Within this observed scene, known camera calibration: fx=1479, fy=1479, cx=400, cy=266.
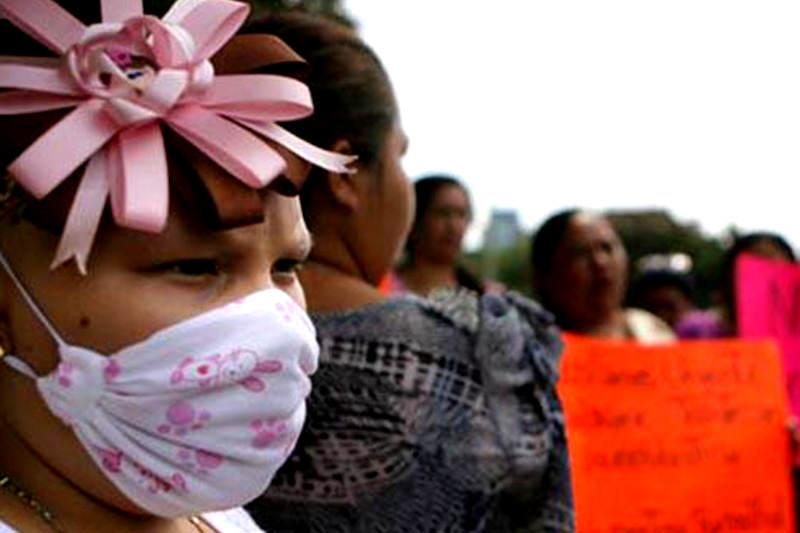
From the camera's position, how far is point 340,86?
2.18 metres

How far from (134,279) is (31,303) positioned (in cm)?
10

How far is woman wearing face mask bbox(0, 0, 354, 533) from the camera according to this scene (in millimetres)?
1401

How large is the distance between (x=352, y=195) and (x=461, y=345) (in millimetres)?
278

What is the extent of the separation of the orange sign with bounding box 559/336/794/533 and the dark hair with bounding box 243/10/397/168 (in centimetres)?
144

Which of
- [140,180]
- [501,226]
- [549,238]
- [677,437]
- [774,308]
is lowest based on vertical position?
[501,226]

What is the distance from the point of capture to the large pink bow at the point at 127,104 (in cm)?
138

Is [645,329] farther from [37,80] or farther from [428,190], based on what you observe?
[37,80]

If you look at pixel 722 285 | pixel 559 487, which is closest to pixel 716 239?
pixel 722 285

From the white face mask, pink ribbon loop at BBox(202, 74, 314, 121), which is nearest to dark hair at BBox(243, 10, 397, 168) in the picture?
pink ribbon loop at BBox(202, 74, 314, 121)

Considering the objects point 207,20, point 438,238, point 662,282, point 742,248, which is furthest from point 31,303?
point 662,282

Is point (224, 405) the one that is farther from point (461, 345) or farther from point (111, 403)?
point (461, 345)

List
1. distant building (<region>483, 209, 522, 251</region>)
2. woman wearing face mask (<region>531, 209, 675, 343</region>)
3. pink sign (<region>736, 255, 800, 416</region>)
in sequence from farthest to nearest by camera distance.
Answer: distant building (<region>483, 209, 522, 251</region>) < woman wearing face mask (<region>531, 209, 675, 343</region>) < pink sign (<region>736, 255, 800, 416</region>)

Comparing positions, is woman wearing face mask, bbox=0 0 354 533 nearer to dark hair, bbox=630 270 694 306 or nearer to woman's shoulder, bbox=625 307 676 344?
woman's shoulder, bbox=625 307 676 344

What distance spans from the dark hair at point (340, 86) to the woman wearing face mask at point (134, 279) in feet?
2.18
